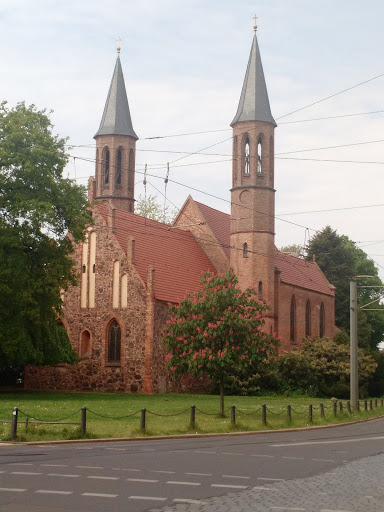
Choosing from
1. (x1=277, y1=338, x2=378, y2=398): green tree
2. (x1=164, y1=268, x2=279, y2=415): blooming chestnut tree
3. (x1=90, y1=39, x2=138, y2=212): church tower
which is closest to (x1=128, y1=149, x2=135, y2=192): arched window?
(x1=90, y1=39, x2=138, y2=212): church tower

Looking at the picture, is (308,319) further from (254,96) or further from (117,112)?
(117,112)

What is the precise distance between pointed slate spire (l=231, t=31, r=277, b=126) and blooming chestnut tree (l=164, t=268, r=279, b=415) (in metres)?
21.2

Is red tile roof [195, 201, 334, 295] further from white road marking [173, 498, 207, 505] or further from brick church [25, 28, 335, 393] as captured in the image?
white road marking [173, 498, 207, 505]

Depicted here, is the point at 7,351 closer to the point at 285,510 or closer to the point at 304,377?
the point at 304,377

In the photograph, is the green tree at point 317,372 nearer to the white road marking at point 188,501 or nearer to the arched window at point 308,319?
the arched window at point 308,319

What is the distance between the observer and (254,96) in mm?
48594

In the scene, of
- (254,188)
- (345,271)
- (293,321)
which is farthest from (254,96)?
(345,271)

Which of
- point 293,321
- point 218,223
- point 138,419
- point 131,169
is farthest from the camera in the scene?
point 293,321

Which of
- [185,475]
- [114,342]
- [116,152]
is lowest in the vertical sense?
[185,475]

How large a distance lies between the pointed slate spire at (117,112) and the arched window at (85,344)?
14365 mm

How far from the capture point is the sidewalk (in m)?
9.54

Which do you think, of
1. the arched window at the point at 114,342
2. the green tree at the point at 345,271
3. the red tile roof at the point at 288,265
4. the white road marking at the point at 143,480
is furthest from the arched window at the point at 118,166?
the white road marking at the point at 143,480

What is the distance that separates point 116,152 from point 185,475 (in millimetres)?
42591

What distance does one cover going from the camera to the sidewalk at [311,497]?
31.3ft
